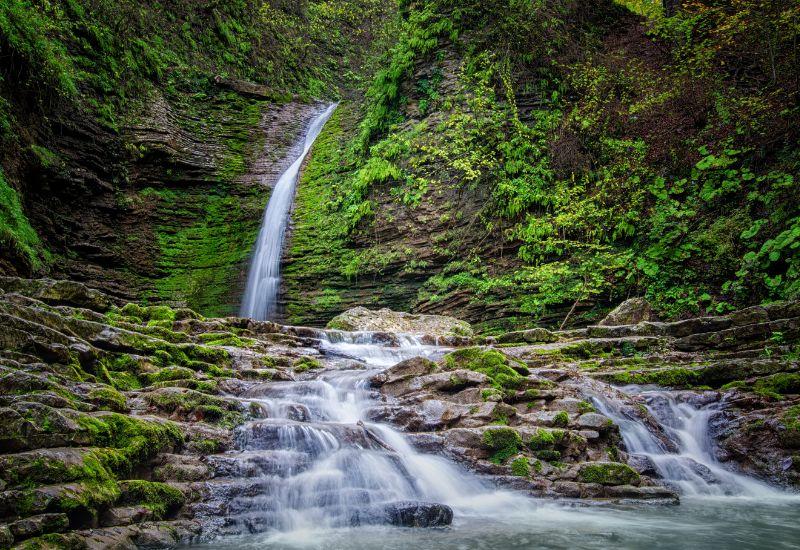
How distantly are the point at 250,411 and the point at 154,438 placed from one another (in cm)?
129

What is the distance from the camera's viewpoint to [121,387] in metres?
5.57

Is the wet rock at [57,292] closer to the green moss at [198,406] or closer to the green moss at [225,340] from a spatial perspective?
the green moss at [225,340]

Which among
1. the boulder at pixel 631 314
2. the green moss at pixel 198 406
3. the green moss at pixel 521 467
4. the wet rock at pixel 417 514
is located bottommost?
the wet rock at pixel 417 514

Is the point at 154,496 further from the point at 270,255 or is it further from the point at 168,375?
the point at 270,255

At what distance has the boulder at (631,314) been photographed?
983cm

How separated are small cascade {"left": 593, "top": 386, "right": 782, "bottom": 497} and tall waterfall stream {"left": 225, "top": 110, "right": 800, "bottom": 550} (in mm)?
14

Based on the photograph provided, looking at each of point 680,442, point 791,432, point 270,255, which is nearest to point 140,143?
point 270,255

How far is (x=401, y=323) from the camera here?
11.6m

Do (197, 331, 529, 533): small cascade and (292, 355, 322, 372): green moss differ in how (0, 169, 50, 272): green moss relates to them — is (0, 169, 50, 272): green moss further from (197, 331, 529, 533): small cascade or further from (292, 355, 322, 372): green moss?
(197, 331, 529, 533): small cascade

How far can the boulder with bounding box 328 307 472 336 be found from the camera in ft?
36.9

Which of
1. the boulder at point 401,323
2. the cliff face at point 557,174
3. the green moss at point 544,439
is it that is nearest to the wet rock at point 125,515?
the green moss at point 544,439

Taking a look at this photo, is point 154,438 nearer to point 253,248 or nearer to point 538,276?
point 538,276

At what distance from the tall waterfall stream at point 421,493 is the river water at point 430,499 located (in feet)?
0.03

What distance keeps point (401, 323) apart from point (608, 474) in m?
6.88
